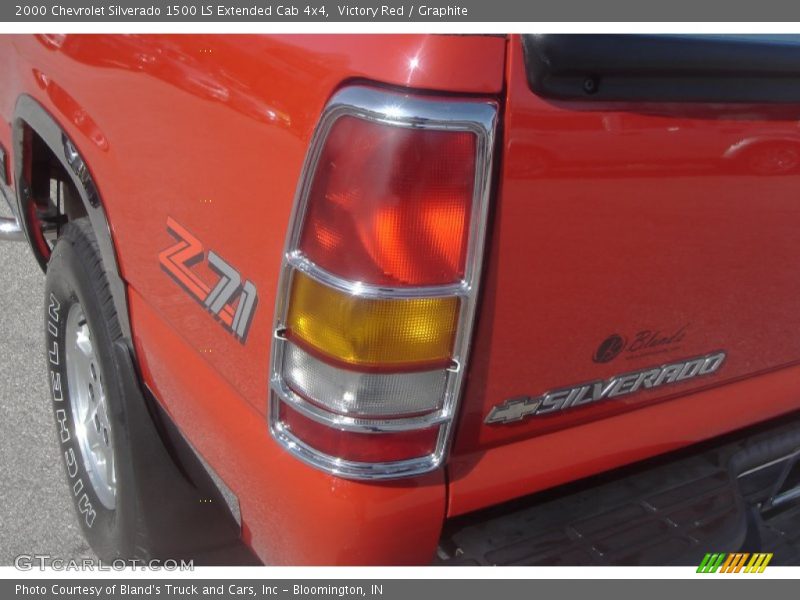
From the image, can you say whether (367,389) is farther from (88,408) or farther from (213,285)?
(88,408)

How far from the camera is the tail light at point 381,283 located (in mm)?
1337

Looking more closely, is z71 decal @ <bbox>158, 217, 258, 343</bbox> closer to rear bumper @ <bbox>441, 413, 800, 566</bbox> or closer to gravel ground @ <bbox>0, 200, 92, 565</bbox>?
rear bumper @ <bbox>441, 413, 800, 566</bbox>

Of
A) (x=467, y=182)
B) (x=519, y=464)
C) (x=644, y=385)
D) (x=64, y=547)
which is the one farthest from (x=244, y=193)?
(x=64, y=547)

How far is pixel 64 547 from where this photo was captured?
2580 millimetres

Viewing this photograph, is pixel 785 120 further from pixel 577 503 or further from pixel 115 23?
pixel 115 23

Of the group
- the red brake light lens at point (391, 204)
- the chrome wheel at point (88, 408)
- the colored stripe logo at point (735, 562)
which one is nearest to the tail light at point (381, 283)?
the red brake light lens at point (391, 204)

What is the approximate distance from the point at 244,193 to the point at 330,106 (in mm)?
290

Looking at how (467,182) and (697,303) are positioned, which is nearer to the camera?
(467,182)

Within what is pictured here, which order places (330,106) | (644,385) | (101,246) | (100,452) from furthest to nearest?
(100,452)
(101,246)
(644,385)
(330,106)

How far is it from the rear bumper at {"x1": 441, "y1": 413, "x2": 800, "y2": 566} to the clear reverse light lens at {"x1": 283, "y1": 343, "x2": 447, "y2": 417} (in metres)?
0.37

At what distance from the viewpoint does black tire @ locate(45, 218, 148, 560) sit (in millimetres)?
2141

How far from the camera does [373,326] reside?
1432 millimetres

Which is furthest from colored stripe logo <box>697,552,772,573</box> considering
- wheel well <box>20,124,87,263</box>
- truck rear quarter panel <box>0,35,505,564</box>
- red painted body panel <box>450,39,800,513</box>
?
wheel well <box>20,124,87,263</box>

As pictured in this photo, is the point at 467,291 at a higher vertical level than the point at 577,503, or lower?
higher
